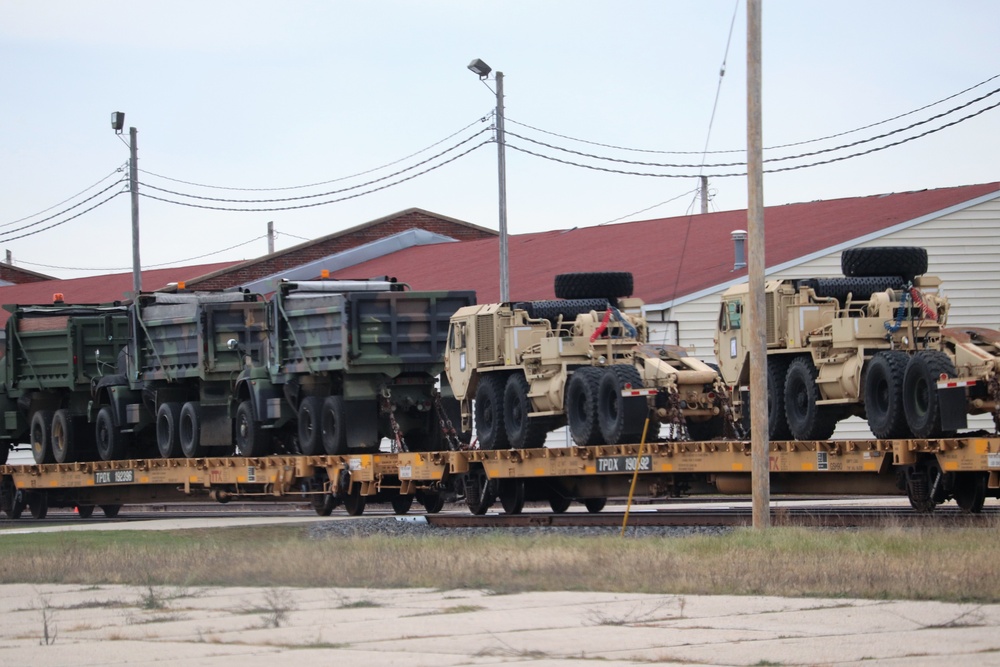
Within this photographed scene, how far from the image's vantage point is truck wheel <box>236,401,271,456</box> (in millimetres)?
27672

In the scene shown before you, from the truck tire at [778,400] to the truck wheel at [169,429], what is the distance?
40.1 ft

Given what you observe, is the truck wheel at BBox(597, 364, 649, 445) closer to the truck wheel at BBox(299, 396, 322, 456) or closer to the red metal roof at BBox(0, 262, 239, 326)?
the truck wheel at BBox(299, 396, 322, 456)

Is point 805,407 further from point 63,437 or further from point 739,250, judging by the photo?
point 63,437

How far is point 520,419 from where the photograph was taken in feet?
77.6

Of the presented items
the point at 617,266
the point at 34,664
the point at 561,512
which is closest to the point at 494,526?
the point at 561,512

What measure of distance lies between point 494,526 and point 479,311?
3.96 meters

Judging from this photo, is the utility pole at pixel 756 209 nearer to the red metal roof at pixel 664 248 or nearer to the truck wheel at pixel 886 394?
the truck wheel at pixel 886 394

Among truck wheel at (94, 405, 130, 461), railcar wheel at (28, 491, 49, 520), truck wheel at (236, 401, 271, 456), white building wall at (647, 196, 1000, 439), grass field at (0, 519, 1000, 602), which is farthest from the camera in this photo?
white building wall at (647, 196, 1000, 439)

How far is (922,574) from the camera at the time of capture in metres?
12.7

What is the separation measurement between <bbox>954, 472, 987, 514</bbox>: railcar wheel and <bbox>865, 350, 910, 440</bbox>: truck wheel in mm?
762

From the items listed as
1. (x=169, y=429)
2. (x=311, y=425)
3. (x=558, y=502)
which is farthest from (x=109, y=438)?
(x=558, y=502)

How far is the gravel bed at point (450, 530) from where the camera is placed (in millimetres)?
18609

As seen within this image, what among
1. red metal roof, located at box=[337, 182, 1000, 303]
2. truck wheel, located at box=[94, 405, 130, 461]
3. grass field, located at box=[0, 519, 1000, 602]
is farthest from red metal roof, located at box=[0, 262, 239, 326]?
grass field, located at box=[0, 519, 1000, 602]

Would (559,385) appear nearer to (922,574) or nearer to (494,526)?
(494,526)
